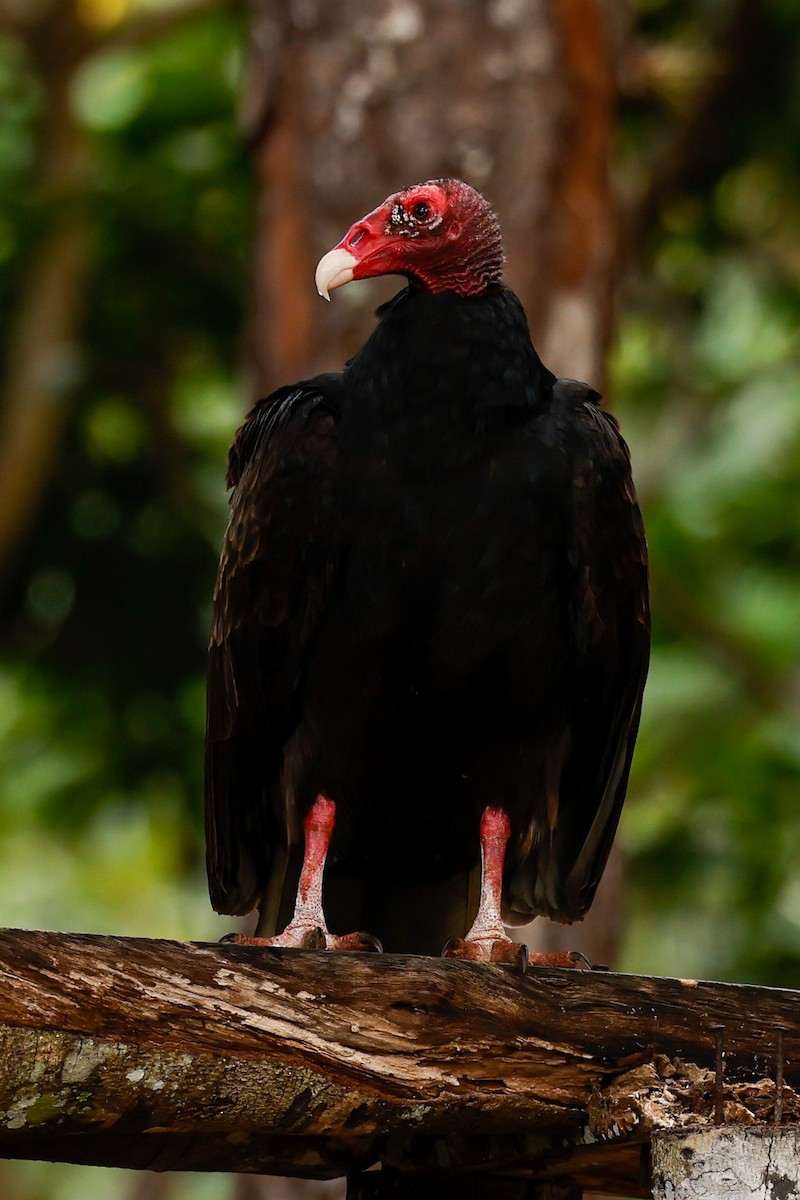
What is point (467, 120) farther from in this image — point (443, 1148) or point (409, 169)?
point (443, 1148)

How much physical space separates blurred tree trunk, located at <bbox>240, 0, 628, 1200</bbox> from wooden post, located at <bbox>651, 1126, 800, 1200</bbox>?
270 cm

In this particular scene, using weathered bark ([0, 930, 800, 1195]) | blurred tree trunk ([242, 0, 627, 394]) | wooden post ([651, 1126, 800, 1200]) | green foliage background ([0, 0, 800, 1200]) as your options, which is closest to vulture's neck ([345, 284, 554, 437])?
weathered bark ([0, 930, 800, 1195])

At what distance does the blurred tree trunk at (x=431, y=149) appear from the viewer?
16.6 feet

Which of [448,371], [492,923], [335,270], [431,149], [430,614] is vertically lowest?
[492,923]

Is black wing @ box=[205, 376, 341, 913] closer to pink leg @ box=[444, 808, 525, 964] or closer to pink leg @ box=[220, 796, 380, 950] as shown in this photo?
pink leg @ box=[220, 796, 380, 950]

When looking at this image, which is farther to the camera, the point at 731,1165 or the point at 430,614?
the point at 430,614

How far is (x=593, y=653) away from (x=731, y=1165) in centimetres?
136

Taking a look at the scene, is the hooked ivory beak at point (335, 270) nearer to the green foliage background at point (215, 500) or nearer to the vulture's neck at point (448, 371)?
the vulture's neck at point (448, 371)

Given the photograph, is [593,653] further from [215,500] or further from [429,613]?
[215,500]

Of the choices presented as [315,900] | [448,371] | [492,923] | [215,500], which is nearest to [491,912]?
[492,923]

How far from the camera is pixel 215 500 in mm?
6715

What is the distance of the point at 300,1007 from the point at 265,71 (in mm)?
3886

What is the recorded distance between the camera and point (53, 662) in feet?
21.6

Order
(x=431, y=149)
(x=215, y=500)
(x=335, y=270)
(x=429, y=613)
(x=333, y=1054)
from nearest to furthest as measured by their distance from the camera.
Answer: (x=333, y=1054) < (x=429, y=613) < (x=335, y=270) < (x=431, y=149) < (x=215, y=500)
